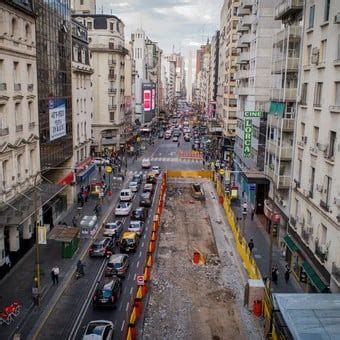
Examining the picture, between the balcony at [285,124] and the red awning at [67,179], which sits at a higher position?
the balcony at [285,124]

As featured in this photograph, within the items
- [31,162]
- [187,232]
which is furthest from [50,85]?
[187,232]

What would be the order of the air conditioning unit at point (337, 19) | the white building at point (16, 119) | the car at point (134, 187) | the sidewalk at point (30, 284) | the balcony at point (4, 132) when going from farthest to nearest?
the car at point (134, 187), the white building at point (16, 119), the balcony at point (4, 132), the sidewalk at point (30, 284), the air conditioning unit at point (337, 19)

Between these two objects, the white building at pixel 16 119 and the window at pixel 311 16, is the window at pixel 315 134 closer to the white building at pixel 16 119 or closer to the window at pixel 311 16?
the window at pixel 311 16

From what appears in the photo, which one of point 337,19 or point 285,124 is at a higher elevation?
point 337,19

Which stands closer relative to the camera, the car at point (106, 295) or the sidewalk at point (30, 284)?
the sidewalk at point (30, 284)

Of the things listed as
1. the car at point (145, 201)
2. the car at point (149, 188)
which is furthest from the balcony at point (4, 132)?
the car at point (149, 188)

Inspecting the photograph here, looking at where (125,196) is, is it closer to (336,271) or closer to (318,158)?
(318,158)


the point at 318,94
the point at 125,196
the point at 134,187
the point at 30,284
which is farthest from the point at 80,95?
the point at 318,94

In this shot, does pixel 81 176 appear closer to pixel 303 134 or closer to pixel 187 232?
pixel 187 232
